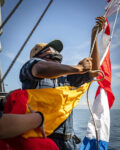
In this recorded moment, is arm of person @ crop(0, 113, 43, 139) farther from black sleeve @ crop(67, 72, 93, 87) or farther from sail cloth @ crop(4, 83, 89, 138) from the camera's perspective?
black sleeve @ crop(67, 72, 93, 87)

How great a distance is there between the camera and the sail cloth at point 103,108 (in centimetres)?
243

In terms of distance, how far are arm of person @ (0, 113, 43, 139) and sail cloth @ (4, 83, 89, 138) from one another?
0.31ft

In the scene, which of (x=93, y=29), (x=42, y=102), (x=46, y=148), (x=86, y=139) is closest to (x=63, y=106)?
(x=42, y=102)

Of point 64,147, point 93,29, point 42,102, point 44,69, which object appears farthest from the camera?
point 93,29

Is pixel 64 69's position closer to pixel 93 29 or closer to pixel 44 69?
pixel 44 69

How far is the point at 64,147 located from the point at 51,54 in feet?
A: 2.59

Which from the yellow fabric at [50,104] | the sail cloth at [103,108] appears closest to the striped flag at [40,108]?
the yellow fabric at [50,104]

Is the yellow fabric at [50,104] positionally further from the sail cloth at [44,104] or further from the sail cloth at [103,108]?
the sail cloth at [103,108]

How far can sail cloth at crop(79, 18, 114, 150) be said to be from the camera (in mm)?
2434

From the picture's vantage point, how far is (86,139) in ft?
8.20

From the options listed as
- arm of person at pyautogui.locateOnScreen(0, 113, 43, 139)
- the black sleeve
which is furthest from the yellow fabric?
the black sleeve

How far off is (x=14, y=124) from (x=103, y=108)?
221 centimetres

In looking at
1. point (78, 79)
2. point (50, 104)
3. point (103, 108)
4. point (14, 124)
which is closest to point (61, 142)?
point (50, 104)

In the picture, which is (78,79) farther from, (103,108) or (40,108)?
(103,108)
